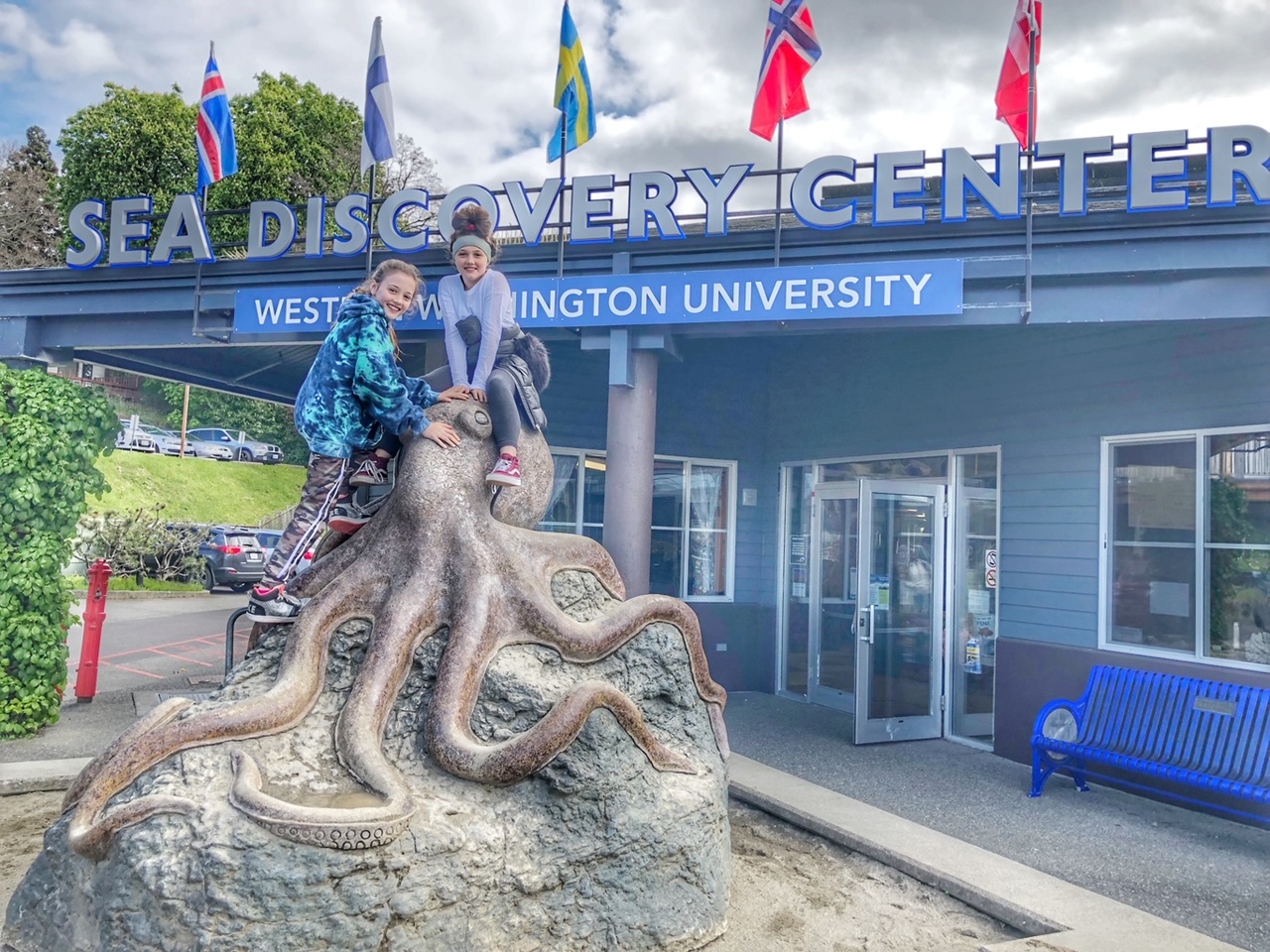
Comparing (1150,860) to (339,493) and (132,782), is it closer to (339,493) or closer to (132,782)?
(339,493)

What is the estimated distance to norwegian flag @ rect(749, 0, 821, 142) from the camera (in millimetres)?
8055

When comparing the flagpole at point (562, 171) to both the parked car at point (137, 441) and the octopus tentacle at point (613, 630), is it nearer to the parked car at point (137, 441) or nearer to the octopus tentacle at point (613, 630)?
the octopus tentacle at point (613, 630)

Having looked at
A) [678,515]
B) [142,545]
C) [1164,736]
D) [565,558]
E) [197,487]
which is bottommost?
[1164,736]

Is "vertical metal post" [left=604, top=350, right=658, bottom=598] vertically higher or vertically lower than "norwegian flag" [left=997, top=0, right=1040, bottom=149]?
lower

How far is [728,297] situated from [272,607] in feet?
13.5

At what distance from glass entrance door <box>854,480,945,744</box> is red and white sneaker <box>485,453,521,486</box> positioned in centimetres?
498

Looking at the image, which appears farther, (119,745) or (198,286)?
(198,286)

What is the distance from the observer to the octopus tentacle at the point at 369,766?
3291mm

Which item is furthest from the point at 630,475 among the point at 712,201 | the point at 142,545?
the point at 142,545

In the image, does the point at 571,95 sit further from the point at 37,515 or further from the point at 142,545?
the point at 142,545

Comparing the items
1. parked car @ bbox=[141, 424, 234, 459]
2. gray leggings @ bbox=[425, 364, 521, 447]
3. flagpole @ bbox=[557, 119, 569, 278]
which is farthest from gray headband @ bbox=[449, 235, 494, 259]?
parked car @ bbox=[141, 424, 234, 459]

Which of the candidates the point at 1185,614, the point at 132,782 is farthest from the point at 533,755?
the point at 1185,614

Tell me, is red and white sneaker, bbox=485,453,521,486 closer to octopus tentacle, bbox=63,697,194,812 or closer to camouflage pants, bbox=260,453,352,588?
camouflage pants, bbox=260,453,352,588

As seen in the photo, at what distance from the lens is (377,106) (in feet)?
28.2
